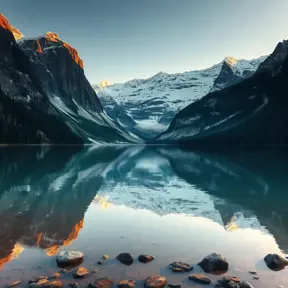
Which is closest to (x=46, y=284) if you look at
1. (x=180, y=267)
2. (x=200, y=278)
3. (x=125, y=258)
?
(x=125, y=258)

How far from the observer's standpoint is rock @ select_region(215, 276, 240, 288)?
46.5 ft

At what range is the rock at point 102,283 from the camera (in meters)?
14.0

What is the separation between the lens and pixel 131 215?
30.4 meters

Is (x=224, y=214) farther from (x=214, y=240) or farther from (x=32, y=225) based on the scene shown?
(x=32, y=225)

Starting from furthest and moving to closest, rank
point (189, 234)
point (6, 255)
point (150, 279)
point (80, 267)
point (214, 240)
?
point (189, 234)
point (214, 240)
point (6, 255)
point (80, 267)
point (150, 279)

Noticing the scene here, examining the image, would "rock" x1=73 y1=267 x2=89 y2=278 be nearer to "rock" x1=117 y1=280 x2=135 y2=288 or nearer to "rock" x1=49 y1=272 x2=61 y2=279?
"rock" x1=49 y1=272 x2=61 y2=279

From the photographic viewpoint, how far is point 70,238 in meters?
21.6

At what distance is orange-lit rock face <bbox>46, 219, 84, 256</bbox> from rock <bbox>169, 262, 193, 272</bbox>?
267 inches

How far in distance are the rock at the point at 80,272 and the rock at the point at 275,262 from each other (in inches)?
370

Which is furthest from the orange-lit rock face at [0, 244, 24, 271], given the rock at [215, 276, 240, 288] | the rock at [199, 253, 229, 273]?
the rock at [215, 276, 240, 288]

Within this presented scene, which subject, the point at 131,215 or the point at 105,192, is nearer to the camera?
the point at 131,215

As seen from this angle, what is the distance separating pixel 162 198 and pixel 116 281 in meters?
25.1

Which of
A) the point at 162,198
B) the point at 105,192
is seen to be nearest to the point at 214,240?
the point at 162,198

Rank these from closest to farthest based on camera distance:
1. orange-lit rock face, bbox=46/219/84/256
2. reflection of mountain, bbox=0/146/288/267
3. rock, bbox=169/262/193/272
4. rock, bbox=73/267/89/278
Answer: rock, bbox=73/267/89/278 → rock, bbox=169/262/193/272 → orange-lit rock face, bbox=46/219/84/256 → reflection of mountain, bbox=0/146/288/267
